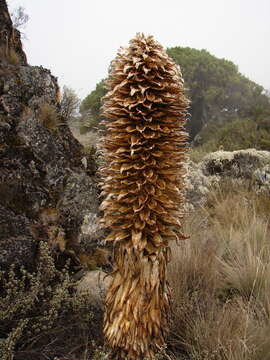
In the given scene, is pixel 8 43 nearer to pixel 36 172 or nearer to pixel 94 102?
pixel 36 172

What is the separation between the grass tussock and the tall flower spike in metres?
0.44

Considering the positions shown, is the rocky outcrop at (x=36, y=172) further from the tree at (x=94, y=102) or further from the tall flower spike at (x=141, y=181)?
the tree at (x=94, y=102)

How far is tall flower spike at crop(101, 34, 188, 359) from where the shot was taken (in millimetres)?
1999

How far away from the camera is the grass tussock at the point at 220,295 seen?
235 cm

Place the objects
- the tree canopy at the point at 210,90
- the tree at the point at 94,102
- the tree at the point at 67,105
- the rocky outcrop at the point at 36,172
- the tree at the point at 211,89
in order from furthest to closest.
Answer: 1. the tree at the point at 211,89
2. the tree canopy at the point at 210,90
3. the tree at the point at 94,102
4. the tree at the point at 67,105
5. the rocky outcrop at the point at 36,172

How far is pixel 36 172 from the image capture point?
289 cm

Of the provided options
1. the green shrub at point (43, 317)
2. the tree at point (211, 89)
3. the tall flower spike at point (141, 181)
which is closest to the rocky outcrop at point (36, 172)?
the green shrub at point (43, 317)

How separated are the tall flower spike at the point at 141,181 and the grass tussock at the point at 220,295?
0.44 m

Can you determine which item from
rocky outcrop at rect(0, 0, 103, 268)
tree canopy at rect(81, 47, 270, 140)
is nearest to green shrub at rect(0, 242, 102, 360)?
rocky outcrop at rect(0, 0, 103, 268)

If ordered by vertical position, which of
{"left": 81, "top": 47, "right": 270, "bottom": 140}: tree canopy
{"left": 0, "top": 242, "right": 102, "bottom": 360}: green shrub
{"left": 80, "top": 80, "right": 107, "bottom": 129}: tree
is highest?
{"left": 81, "top": 47, "right": 270, "bottom": 140}: tree canopy

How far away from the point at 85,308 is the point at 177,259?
1.15m

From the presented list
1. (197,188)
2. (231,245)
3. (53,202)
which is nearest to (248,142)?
(197,188)

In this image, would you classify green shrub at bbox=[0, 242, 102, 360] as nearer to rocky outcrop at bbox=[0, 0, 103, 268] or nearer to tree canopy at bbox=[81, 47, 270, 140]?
rocky outcrop at bbox=[0, 0, 103, 268]

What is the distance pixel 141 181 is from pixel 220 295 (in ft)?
6.21
